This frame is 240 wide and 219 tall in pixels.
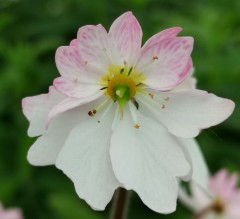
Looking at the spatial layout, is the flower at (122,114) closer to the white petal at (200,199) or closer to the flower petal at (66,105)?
the flower petal at (66,105)

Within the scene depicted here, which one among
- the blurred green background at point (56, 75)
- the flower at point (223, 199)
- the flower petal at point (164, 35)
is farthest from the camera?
the blurred green background at point (56, 75)

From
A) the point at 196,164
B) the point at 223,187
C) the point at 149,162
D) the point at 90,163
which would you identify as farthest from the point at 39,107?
the point at 223,187

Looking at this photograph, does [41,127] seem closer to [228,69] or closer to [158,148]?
[158,148]

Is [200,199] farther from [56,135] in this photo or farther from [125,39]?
[125,39]

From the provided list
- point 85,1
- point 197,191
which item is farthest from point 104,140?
point 85,1

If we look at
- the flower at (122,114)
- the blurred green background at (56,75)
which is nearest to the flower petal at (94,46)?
the flower at (122,114)

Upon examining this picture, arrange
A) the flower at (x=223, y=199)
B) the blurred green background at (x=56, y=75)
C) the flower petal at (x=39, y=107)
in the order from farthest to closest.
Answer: the blurred green background at (x=56, y=75) < the flower at (x=223, y=199) < the flower petal at (x=39, y=107)

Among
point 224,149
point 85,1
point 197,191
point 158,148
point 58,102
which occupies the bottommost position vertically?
point 224,149

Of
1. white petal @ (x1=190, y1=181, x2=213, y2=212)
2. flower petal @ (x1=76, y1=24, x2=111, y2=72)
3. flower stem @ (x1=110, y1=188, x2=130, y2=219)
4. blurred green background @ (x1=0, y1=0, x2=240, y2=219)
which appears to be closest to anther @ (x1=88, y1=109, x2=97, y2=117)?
flower petal @ (x1=76, y1=24, x2=111, y2=72)
